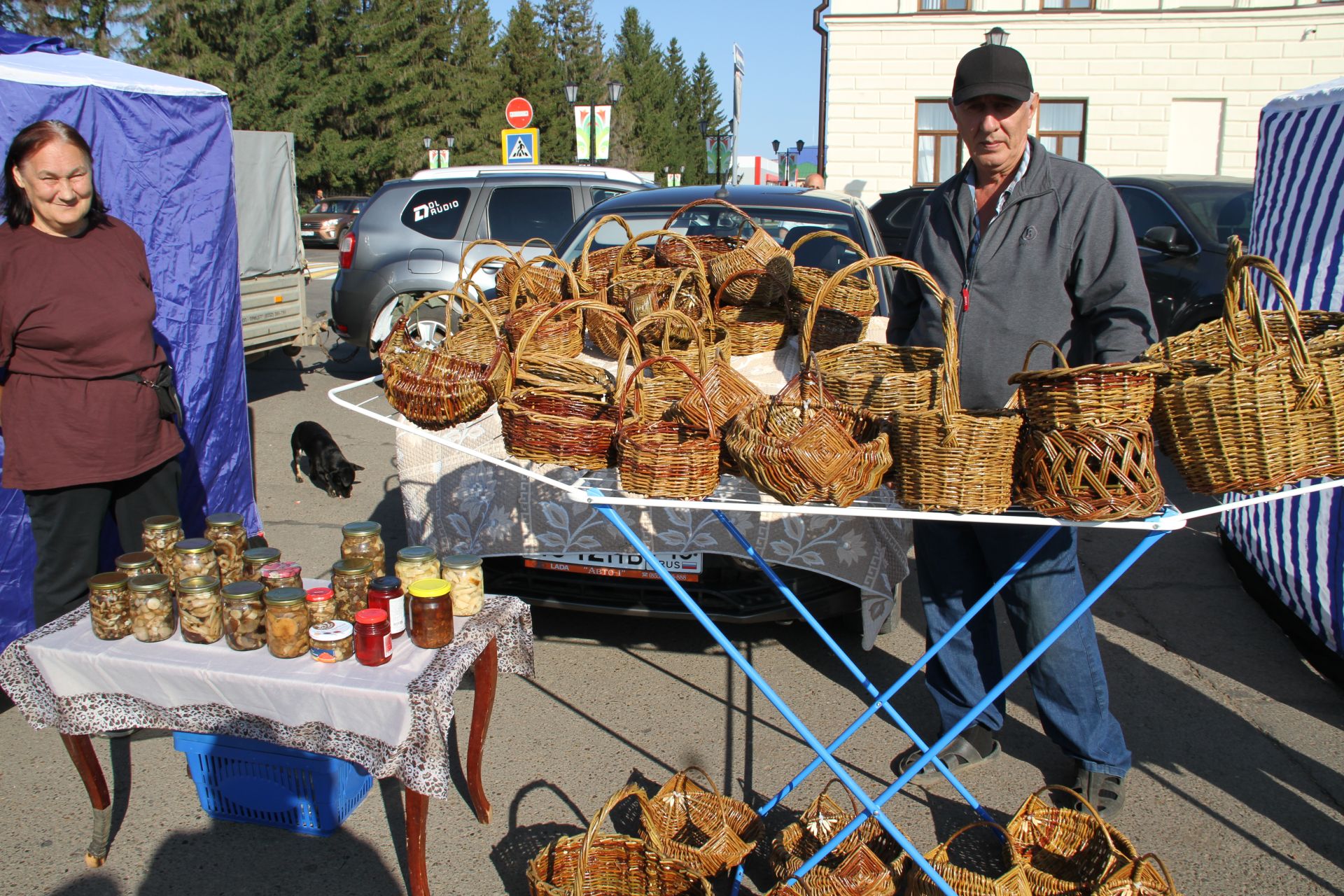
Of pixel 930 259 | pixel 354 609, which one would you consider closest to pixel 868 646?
pixel 930 259

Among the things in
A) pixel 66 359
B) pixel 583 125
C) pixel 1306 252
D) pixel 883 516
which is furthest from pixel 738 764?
pixel 583 125

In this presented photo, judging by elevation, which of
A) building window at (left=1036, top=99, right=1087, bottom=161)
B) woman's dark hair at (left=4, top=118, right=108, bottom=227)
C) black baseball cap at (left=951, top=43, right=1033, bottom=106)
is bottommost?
woman's dark hair at (left=4, top=118, right=108, bottom=227)

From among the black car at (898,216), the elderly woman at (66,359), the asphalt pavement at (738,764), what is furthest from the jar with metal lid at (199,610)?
the black car at (898,216)

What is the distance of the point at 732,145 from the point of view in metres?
8.40

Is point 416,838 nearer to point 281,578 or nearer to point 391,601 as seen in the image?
point 391,601

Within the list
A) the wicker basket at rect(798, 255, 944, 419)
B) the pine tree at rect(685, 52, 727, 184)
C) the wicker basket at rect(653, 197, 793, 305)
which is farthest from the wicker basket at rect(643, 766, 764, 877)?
the pine tree at rect(685, 52, 727, 184)

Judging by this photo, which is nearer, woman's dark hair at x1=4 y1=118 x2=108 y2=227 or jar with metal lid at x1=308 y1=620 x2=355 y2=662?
jar with metal lid at x1=308 y1=620 x2=355 y2=662

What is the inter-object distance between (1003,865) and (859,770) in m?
0.63

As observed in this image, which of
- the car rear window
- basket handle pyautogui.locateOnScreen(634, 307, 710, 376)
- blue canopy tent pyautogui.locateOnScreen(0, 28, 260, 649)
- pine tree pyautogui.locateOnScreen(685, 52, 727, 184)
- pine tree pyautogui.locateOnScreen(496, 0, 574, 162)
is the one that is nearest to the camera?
basket handle pyautogui.locateOnScreen(634, 307, 710, 376)

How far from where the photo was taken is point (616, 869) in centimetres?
252

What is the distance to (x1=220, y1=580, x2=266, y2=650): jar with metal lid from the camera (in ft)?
8.46

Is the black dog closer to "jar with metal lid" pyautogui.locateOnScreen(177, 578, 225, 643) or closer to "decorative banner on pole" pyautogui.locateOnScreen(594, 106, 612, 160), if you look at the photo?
"jar with metal lid" pyautogui.locateOnScreen(177, 578, 225, 643)

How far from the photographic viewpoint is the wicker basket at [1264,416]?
197 cm

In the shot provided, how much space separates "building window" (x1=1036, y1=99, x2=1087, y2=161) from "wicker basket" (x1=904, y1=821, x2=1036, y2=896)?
21.4 m
